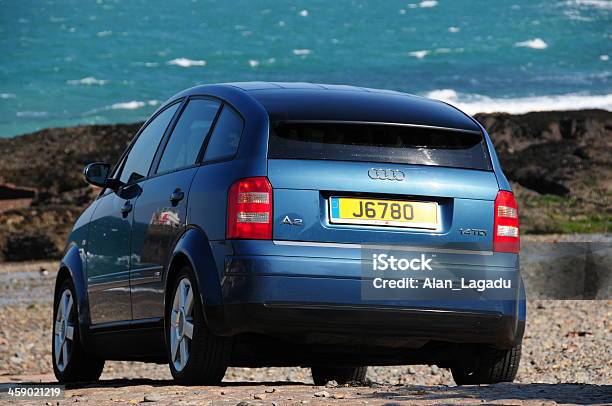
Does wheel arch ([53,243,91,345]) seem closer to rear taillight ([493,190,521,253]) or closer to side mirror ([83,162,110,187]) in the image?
side mirror ([83,162,110,187])

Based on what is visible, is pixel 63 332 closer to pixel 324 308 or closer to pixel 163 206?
pixel 163 206

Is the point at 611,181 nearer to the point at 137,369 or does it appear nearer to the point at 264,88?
the point at 137,369

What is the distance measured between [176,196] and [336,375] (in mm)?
2938

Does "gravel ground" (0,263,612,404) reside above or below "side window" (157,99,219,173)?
below

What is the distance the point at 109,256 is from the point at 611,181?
40.5 metres

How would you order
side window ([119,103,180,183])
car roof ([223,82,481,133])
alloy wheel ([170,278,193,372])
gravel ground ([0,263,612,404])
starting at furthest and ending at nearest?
side window ([119,103,180,183]) → alloy wheel ([170,278,193,372]) → car roof ([223,82,481,133]) → gravel ground ([0,263,612,404])

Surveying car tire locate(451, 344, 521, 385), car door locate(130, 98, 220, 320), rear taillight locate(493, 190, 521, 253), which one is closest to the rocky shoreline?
car door locate(130, 98, 220, 320)

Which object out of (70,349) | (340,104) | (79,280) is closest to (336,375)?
(70,349)

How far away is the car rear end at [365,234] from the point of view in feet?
22.9

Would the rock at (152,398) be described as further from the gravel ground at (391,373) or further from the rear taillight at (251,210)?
the rear taillight at (251,210)

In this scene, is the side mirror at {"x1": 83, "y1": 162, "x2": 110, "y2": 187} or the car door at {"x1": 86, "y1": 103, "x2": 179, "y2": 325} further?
the side mirror at {"x1": 83, "y1": 162, "x2": 110, "y2": 187}

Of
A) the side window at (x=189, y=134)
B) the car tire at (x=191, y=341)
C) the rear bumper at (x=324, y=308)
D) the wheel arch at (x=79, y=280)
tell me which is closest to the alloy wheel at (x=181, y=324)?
the car tire at (x=191, y=341)

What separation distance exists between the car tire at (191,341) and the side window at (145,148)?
120cm

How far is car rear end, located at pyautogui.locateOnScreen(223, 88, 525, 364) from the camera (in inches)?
274
